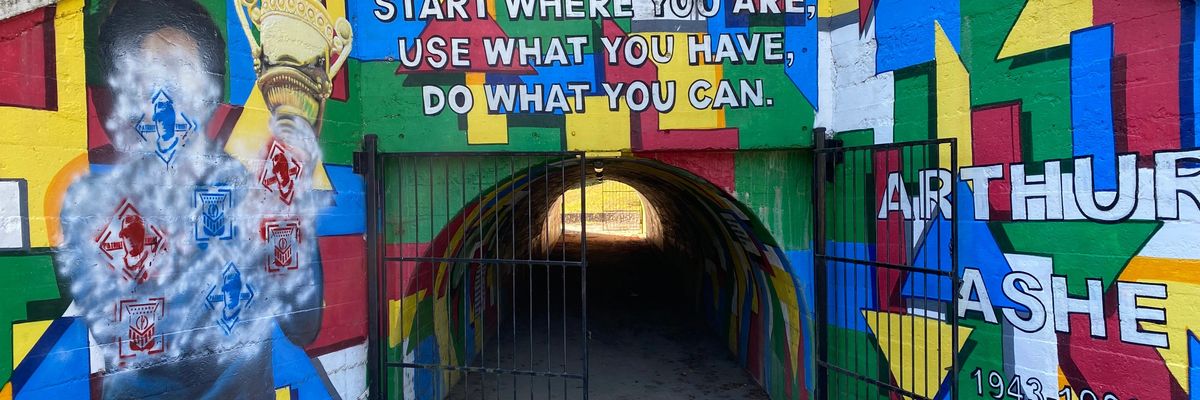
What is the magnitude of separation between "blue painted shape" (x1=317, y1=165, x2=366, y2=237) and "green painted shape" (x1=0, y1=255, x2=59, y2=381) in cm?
181

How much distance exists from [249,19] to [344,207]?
1.59 meters

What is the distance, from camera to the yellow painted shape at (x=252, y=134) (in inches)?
189

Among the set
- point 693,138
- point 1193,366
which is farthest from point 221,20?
point 1193,366

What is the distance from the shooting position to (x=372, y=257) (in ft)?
19.0

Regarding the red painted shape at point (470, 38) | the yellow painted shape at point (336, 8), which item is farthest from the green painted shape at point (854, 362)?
the yellow painted shape at point (336, 8)

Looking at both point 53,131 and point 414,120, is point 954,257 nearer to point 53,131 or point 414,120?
point 414,120

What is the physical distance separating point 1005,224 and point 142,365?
226 inches

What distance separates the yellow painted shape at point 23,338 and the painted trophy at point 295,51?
1987 mm

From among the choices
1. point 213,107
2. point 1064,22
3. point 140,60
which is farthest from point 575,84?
point 1064,22

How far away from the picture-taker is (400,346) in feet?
19.9

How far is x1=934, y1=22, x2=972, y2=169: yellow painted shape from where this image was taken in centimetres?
481

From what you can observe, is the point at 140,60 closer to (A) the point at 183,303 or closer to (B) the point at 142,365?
(A) the point at 183,303

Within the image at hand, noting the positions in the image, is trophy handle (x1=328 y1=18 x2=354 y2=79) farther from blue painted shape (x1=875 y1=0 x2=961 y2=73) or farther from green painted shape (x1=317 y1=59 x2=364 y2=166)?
blue painted shape (x1=875 y1=0 x2=961 y2=73)

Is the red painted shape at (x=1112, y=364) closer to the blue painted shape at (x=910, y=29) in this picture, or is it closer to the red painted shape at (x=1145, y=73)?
the red painted shape at (x=1145, y=73)
